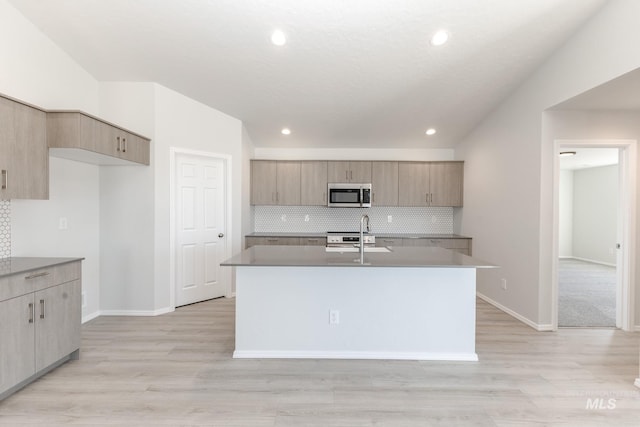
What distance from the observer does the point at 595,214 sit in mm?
8312

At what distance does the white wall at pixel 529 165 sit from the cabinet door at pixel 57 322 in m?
4.44

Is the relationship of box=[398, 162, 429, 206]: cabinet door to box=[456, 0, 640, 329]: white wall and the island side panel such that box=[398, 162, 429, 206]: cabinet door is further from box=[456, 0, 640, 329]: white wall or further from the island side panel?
the island side panel

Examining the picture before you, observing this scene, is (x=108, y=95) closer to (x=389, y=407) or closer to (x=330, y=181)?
(x=330, y=181)

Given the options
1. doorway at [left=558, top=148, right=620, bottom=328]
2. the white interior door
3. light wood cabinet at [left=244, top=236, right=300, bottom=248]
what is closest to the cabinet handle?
the white interior door

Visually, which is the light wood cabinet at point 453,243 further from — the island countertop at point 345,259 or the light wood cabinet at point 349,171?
the island countertop at point 345,259

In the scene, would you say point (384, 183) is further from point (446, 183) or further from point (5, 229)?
point (5, 229)

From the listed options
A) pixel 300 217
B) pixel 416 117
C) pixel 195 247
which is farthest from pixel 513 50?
pixel 195 247

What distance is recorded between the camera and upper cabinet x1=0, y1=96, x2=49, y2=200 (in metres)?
2.45

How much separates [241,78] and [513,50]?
2863 millimetres

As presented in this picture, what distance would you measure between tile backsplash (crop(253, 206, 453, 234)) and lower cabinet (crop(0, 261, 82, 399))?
3.34m

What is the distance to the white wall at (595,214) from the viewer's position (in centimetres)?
787

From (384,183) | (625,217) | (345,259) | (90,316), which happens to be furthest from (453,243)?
(90,316)

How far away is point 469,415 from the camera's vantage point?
216 cm

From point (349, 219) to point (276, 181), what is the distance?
1428 mm
